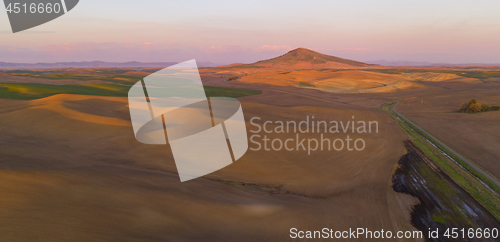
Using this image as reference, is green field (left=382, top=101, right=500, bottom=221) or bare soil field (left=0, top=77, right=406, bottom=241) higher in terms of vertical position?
bare soil field (left=0, top=77, right=406, bottom=241)

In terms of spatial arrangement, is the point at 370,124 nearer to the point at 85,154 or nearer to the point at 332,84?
the point at 85,154

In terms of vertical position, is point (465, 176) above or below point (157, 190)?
below

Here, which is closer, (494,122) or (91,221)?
(91,221)

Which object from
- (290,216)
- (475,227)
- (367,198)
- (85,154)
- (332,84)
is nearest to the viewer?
(290,216)

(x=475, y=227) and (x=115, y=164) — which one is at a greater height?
(x=115, y=164)

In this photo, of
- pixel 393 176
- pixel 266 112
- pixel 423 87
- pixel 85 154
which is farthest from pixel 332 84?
pixel 85 154

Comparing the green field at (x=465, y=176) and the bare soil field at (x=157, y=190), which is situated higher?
the bare soil field at (x=157, y=190)

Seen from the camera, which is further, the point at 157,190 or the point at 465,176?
the point at 465,176

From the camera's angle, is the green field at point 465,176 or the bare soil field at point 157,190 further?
the green field at point 465,176

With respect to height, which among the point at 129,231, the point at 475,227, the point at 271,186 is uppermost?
the point at 129,231

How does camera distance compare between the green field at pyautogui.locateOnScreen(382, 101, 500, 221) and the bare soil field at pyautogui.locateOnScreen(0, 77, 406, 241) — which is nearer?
the bare soil field at pyautogui.locateOnScreen(0, 77, 406, 241)

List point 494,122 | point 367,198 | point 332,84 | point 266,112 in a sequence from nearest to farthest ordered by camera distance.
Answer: point 367,198 < point 494,122 < point 266,112 < point 332,84
